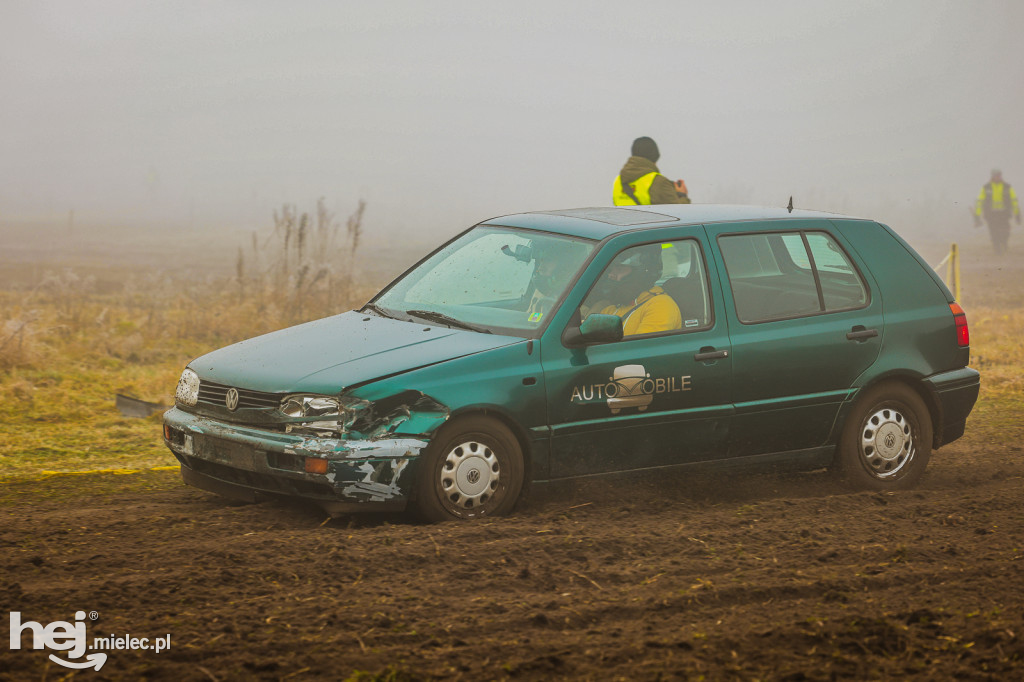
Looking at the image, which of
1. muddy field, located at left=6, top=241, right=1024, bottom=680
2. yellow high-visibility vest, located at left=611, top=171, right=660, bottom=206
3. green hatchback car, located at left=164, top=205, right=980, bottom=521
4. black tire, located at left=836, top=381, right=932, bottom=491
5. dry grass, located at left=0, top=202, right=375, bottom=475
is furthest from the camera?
yellow high-visibility vest, located at left=611, top=171, right=660, bottom=206

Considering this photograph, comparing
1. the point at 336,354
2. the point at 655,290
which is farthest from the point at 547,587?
the point at 655,290

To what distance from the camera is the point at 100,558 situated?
5371 mm

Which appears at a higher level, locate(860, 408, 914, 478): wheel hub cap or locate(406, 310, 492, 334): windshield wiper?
locate(406, 310, 492, 334): windshield wiper

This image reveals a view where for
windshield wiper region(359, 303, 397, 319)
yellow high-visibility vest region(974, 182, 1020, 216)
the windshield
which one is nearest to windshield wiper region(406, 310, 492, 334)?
the windshield

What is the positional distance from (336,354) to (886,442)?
11.4ft

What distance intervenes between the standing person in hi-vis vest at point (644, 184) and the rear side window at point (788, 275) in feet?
10.6

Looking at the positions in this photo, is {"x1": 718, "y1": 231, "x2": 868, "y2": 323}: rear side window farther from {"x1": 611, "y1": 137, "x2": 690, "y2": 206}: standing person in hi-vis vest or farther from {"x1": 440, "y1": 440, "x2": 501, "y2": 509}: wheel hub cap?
{"x1": 611, "y1": 137, "x2": 690, "y2": 206}: standing person in hi-vis vest

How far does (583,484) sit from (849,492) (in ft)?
6.13

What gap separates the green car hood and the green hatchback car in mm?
17

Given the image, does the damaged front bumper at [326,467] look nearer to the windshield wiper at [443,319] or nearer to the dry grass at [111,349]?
the windshield wiper at [443,319]

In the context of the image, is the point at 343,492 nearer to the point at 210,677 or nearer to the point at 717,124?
the point at 210,677

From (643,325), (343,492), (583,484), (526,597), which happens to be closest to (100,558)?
(343,492)

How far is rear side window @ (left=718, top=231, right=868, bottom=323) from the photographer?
23.2 ft

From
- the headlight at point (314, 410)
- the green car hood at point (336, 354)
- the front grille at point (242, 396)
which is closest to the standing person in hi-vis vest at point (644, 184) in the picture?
the green car hood at point (336, 354)
